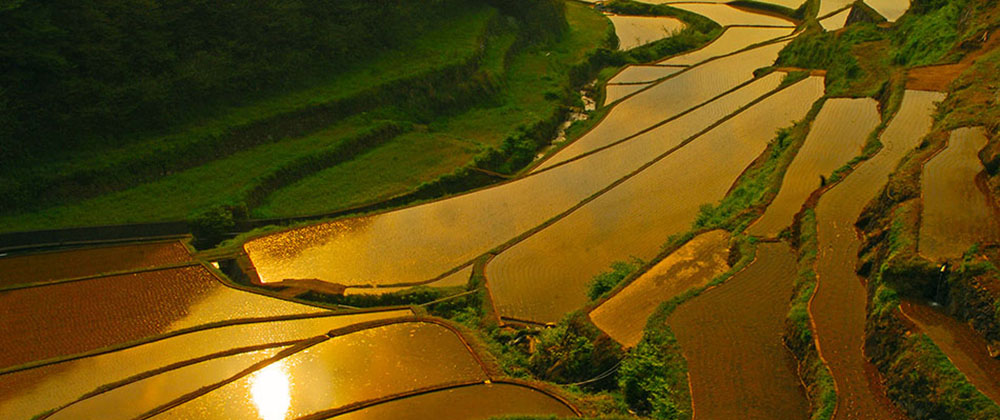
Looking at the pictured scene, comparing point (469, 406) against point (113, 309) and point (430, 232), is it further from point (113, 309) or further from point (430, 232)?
point (113, 309)

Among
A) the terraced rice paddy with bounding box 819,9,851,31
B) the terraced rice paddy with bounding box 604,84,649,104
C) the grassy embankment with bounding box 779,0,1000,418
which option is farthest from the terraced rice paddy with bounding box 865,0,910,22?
the terraced rice paddy with bounding box 604,84,649,104

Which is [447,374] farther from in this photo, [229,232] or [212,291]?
[229,232]

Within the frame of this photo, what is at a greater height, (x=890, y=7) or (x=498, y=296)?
(x=890, y=7)

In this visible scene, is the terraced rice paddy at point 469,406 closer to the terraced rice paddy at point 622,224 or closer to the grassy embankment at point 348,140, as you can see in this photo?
the terraced rice paddy at point 622,224

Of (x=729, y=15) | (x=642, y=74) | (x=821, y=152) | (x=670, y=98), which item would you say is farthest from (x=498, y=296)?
(x=729, y=15)

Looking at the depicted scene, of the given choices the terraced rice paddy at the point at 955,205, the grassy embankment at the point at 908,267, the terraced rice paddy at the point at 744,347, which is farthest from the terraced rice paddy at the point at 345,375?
the terraced rice paddy at the point at 955,205

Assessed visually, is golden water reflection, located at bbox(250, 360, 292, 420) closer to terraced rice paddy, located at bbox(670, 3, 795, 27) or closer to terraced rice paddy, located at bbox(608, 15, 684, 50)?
terraced rice paddy, located at bbox(608, 15, 684, 50)
